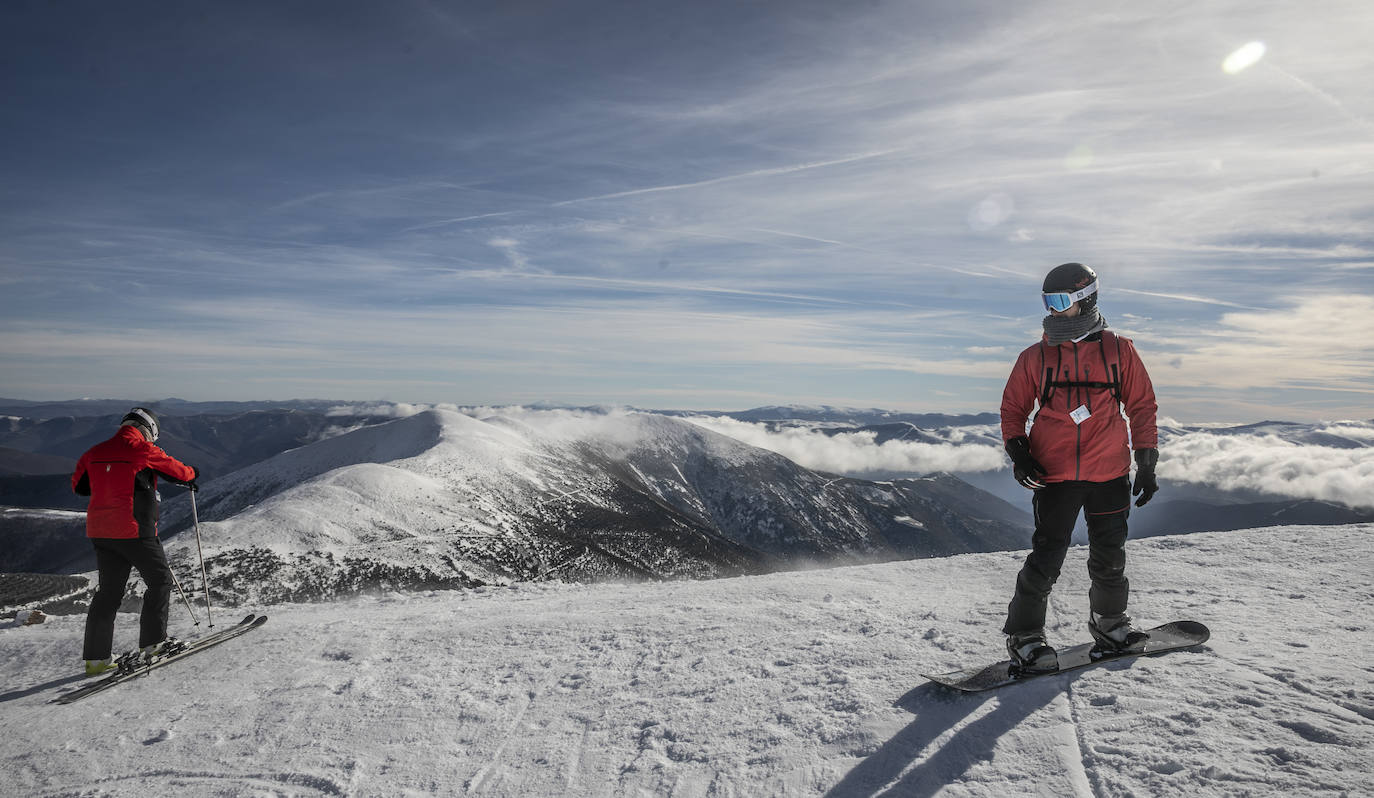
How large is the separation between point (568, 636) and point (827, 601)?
382 cm

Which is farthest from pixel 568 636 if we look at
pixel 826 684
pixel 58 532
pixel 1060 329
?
pixel 58 532

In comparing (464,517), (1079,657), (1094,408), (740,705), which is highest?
(1094,408)

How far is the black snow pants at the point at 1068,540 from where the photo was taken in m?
6.55

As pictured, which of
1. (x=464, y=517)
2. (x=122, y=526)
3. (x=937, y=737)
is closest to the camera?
(x=937, y=737)

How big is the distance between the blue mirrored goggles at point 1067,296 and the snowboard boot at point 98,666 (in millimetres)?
12469

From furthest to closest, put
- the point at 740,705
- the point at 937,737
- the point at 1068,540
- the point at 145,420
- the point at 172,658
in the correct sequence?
the point at 145,420
the point at 172,658
the point at 1068,540
the point at 740,705
the point at 937,737

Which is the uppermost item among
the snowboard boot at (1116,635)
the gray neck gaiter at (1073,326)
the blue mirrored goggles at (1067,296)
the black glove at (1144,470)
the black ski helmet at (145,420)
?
the blue mirrored goggles at (1067,296)

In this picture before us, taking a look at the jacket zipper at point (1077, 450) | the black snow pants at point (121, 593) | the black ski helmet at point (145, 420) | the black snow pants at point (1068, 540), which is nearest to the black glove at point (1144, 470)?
the black snow pants at point (1068, 540)

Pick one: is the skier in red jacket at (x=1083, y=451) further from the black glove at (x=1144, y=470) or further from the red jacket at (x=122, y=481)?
the red jacket at (x=122, y=481)

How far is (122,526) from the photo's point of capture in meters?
8.91

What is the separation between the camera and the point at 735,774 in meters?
5.15

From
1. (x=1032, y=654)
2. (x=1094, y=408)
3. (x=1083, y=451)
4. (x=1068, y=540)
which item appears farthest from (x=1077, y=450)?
(x=1032, y=654)

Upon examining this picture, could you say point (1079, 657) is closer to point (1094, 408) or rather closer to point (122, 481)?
point (1094, 408)

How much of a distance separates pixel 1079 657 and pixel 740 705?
11.4ft
